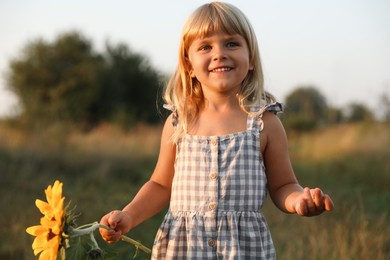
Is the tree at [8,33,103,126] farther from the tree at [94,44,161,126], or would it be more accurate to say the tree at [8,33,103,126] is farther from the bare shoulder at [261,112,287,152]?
the bare shoulder at [261,112,287,152]

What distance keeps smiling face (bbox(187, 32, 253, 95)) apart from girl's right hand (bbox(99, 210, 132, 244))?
54 centimetres

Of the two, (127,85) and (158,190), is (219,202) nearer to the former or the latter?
(158,190)

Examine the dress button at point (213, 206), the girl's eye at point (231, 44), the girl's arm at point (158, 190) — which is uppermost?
the girl's eye at point (231, 44)

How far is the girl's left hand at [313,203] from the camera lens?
183 centimetres

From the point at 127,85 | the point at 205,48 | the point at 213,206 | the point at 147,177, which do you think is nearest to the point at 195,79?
the point at 205,48

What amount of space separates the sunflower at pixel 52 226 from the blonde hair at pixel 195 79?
0.58 meters

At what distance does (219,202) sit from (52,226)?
58 cm

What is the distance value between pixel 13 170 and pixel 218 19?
6205 mm

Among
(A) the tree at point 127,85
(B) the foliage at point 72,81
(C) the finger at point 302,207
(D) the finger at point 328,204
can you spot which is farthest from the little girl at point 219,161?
(A) the tree at point 127,85

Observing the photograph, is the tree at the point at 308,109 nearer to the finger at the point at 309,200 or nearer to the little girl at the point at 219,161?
the little girl at the point at 219,161

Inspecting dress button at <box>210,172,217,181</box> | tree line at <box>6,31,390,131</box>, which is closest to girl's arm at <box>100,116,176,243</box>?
dress button at <box>210,172,217,181</box>

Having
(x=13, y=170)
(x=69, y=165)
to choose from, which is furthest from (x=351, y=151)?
(x=13, y=170)

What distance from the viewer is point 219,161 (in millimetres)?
2193

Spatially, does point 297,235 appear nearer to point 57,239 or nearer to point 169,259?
point 169,259
